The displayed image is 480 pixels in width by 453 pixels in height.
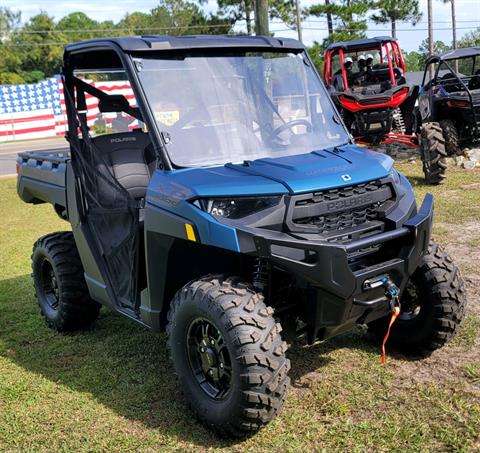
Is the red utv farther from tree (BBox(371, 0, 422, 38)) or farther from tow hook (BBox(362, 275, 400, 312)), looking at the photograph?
tree (BBox(371, 0, 422, 38))

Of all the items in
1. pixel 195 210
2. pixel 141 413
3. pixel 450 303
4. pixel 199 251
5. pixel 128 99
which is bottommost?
pixel 141 413

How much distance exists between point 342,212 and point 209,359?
3.49 feet

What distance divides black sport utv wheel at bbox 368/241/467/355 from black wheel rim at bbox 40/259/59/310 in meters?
2.81

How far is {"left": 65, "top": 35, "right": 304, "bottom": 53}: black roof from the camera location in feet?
11.4

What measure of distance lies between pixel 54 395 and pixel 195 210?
1679 millimetres

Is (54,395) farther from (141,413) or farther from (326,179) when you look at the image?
(326,179)

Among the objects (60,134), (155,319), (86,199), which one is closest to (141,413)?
(155,319)

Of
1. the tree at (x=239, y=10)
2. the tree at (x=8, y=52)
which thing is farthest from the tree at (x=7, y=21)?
the tree at (x=239, y=10)

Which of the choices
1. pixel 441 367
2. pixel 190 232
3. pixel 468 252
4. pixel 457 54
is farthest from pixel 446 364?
pixel 457 54

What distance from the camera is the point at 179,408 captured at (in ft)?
11.9

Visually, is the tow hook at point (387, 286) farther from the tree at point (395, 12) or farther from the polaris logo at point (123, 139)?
the tree at point (395, 12)

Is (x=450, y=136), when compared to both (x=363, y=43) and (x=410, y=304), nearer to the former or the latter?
(x=363, y=43)

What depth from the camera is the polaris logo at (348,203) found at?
322 cm

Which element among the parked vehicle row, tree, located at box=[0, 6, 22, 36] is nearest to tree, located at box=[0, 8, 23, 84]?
tree, located at box=[0, 6, 22, 36]
